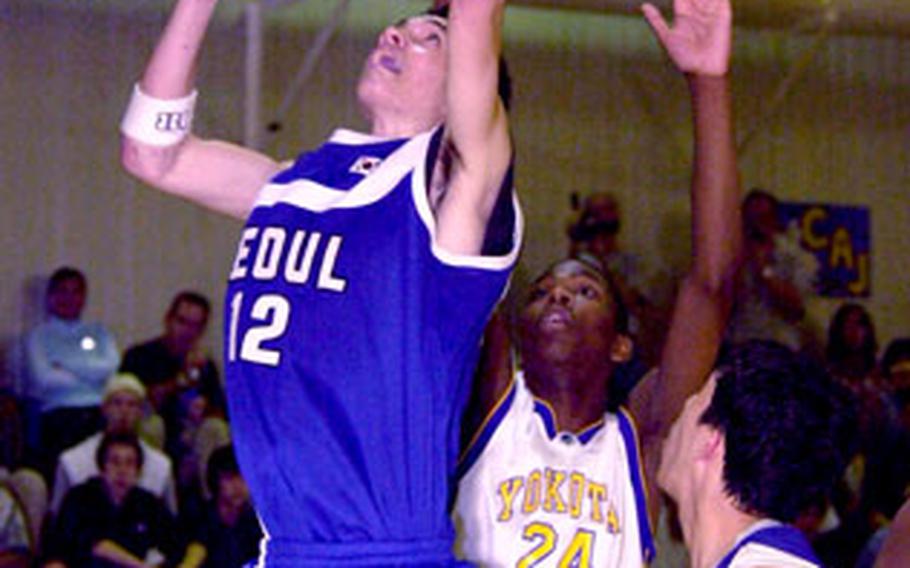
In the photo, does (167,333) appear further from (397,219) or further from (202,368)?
(397,219)

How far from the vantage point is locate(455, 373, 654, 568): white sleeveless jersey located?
12.9 ft

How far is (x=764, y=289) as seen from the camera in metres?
8.84

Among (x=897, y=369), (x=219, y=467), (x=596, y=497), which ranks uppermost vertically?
(x=596, y=497)

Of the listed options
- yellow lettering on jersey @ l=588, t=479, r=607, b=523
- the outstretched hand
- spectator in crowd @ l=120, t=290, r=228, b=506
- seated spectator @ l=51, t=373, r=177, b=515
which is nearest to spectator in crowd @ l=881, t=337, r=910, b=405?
spectator in crowd @ l=120, t=290, r=228, b=506

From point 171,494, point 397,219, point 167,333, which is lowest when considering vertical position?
point 171,494

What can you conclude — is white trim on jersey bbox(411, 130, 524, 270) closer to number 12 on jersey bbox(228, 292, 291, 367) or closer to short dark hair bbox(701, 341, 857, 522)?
number 12 on jersey bbox(228, 292, 291, 367)

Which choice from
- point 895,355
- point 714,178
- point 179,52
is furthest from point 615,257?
point 179,52

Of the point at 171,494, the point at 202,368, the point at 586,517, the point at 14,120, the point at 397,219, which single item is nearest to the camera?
the point at 397,219

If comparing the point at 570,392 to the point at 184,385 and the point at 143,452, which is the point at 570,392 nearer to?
the point at 143,452

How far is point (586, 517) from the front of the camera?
396cm

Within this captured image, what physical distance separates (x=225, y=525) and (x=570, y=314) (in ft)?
10.9

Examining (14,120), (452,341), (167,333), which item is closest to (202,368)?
(167,333)

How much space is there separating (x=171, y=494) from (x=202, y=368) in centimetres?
104

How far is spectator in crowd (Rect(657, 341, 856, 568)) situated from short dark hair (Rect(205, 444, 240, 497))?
14.9ft
